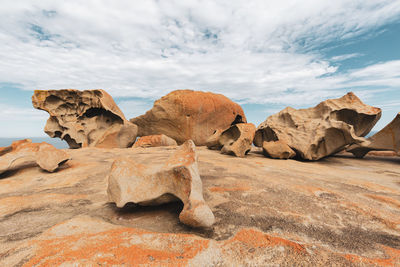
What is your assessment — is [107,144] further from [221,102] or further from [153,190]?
[153,190]

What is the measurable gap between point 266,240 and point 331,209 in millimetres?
826

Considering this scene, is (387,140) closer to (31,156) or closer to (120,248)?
Result: (120,248)

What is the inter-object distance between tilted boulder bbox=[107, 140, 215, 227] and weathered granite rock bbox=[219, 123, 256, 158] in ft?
9.90

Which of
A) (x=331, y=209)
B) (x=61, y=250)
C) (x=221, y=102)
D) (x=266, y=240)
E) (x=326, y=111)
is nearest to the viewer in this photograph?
(x=61, y=250)

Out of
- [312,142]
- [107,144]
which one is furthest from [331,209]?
[107,144]

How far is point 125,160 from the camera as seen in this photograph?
1.79m

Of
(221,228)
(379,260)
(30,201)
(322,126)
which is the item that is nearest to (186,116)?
(322,126)

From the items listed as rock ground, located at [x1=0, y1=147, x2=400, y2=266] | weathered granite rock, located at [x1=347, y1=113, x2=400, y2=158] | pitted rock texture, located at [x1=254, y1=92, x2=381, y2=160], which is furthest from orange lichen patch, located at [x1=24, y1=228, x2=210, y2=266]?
weathered granite rock, located at [x1=347, y1=113, x2=400, y2=158]

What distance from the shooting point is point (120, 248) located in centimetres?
98

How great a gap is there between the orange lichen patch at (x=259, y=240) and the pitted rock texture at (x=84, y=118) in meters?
7.02

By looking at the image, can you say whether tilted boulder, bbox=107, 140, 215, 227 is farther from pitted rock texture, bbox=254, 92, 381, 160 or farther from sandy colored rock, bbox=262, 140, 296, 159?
pitted rock texture, bbox=254, 92, 381, 160

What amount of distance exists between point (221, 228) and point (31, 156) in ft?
11.1

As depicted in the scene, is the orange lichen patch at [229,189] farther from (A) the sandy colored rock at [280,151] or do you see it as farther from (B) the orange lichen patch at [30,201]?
(A) the sandy colored rock at [280,151]

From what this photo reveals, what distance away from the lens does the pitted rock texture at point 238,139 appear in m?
4.68
